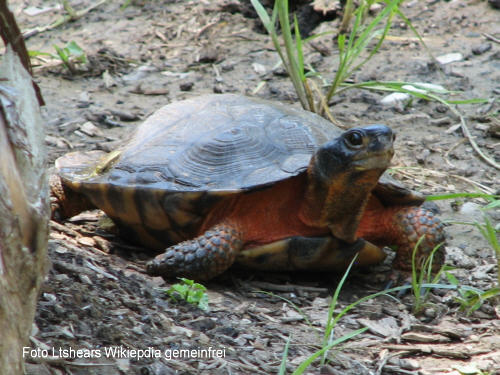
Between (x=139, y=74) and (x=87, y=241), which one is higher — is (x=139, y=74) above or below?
below

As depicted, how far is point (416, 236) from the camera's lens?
351 cm

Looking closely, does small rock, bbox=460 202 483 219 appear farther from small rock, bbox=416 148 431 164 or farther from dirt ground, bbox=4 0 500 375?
small rock, bbox=416 148 431 164

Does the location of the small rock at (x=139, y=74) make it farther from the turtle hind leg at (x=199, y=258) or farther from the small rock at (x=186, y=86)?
the turtle hind leg at (x=199, y=258)

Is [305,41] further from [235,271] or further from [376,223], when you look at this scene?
[235,271]

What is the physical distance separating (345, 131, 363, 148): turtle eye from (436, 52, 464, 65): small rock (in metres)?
3.59

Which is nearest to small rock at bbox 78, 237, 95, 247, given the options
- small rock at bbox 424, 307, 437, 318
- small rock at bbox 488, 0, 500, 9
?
small rock at bbox 424, 307, 437, 318

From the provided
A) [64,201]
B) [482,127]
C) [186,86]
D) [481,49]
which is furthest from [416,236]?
[481,49]

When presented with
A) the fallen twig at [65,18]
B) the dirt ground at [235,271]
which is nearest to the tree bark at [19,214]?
the dirt ground at [235,271]

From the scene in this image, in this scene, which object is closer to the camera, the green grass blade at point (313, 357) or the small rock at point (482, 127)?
the green grass blade at point (313, 357)

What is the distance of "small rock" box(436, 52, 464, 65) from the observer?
6281mm

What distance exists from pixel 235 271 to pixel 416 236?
1042mm


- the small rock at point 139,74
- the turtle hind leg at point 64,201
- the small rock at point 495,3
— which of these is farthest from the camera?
the small rock at point 495,3

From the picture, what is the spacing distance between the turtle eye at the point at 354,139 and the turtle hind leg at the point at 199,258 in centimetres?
79

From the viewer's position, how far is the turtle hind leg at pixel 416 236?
3502 millimetres
